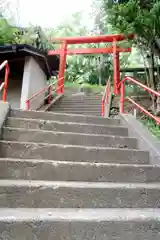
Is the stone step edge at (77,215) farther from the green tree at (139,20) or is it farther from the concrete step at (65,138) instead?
the green tree at (139,20)

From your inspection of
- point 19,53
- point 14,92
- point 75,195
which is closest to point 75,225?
point 75,195

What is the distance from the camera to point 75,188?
7.40 feet

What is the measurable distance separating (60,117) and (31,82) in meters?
4.57

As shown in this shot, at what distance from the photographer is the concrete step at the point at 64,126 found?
3391mm

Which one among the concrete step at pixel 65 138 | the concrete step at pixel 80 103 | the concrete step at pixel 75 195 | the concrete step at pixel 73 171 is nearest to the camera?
the concrete step at pixel 75 195

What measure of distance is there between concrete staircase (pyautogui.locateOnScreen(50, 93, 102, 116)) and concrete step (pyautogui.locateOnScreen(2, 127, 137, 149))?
5.31 m

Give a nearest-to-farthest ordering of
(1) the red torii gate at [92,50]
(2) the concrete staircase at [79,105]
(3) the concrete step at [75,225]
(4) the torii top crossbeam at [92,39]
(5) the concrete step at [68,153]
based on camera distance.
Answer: (3) the concrete step at [75,225] < (5) the concrete step at [68,153] < (2) the concrete staircase at [79,105] < (1) the red torii gate at [92,50] < (4) the torii top crossbeam at [92,39]

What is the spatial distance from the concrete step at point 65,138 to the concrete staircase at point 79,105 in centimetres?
531

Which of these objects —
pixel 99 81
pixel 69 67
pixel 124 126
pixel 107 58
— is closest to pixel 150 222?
pixel 124 126

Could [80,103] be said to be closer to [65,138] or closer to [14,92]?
[14,92]

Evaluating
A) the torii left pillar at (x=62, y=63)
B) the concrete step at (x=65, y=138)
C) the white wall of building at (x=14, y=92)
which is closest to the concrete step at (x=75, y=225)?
the concrete step at (x=65, y=138)

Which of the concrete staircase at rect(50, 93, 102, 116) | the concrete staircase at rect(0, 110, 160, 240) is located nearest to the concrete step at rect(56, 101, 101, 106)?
the concrete staircase at rect(50, 93, 102, 116)

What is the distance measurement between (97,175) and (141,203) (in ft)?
1.72

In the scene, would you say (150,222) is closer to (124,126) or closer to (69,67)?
(124,126)
